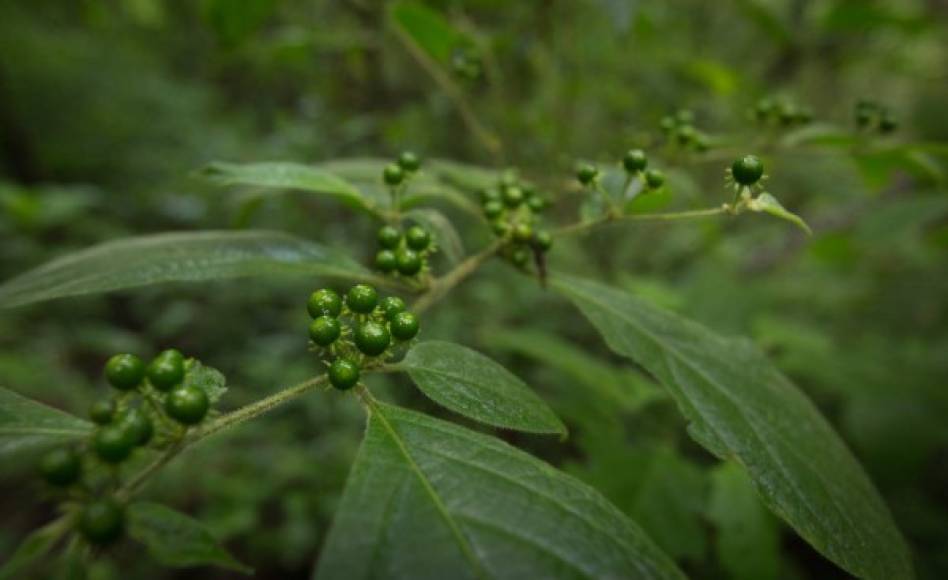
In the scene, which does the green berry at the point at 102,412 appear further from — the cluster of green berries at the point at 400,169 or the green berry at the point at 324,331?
the cluster of green berries at the point at 400,169

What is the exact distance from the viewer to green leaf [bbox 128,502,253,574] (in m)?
0.93

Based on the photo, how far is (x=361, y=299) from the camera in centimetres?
125

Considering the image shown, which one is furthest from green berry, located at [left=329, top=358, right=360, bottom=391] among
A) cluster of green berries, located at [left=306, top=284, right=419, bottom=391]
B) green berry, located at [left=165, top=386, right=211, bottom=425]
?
green berry, located at [left=165, top=386, right=211, bottom=425]

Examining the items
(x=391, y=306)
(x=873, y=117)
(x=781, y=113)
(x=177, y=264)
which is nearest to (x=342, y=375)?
(x=391, y=306)

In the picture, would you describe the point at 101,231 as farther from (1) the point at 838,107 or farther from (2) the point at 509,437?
(1) the point at 838,107

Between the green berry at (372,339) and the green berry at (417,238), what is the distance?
0.42 m

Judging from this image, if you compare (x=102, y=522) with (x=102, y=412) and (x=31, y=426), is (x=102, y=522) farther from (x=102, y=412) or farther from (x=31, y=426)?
(x=31, y=426)

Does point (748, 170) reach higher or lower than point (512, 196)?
lower

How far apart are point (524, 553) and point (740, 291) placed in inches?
119

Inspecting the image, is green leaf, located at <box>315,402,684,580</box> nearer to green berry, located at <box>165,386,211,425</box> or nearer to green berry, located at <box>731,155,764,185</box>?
green berry, located at <box>165,386,211,425</box>

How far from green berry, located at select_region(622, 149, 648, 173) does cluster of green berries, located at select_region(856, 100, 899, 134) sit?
49.1 inches

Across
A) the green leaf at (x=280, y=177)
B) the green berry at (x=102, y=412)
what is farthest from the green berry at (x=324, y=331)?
the green leaf at (x=280, y=177)

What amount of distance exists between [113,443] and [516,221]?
120 centimetres

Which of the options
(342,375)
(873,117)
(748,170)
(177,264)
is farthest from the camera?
(873,117)
